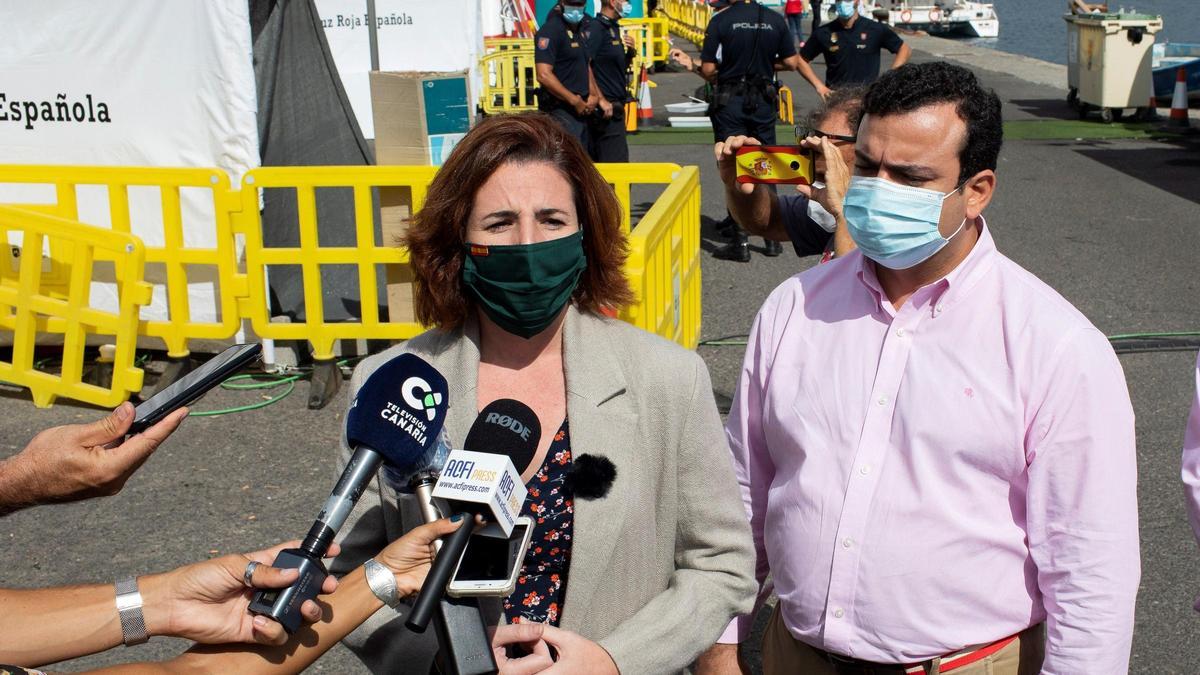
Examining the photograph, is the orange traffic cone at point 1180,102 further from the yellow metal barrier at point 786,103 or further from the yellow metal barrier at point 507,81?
the yellow metal barrier at point 507,81

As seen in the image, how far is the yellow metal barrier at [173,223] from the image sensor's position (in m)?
7.24

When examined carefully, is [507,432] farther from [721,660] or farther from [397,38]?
[397,38]

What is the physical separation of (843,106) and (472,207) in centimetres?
178

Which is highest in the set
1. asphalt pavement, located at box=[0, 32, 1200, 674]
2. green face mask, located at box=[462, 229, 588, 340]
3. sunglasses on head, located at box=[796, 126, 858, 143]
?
sunglasses on head, located at box=[796, 126, 858, 143]

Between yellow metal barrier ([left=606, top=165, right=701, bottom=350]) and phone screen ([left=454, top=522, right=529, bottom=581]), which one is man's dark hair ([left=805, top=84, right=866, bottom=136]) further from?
phone screen ([left=454, top=522, right=529, bottom=581])

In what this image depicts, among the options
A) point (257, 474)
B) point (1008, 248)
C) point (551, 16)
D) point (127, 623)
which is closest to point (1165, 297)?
point (1008, 248)

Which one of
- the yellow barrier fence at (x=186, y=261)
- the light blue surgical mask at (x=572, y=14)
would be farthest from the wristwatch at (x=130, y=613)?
the light blue surgical mask at (x=572, y=14)

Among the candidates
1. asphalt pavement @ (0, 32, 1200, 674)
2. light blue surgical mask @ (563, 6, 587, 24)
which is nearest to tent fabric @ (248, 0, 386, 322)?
asphalt pavement @ (0, 32, 1200, 674)

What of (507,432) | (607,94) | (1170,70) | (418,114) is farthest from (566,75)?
(1170,70)

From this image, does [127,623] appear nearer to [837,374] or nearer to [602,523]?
[602,523]

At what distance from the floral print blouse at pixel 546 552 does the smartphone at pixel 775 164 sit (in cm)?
161

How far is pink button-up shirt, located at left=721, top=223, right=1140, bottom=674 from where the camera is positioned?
2.38 metres

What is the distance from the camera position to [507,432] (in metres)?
2.22

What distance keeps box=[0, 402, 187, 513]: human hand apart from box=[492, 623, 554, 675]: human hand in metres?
0.65
